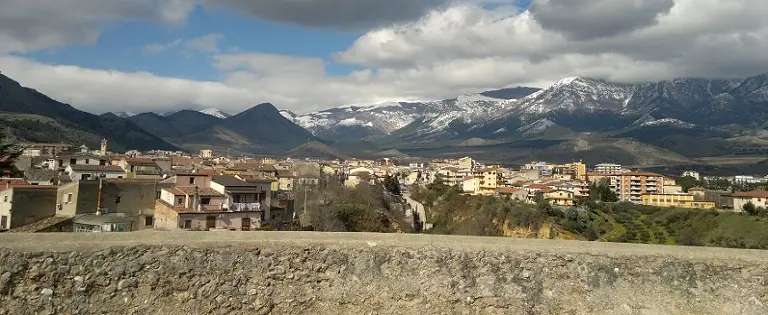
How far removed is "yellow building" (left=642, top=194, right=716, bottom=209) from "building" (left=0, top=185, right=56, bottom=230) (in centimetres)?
7478

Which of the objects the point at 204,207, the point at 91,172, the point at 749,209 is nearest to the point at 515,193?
the point at 749,209

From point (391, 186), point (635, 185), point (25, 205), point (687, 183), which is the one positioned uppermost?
point (687, 183)

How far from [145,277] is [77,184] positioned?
21.4 meters

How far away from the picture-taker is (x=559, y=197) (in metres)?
74.3

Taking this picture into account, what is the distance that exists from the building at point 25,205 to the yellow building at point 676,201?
74781mm

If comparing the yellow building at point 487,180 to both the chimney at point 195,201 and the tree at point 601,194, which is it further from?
the chimney at point 195,201

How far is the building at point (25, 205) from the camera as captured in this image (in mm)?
23359

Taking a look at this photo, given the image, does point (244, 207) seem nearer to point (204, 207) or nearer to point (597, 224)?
point (204, 207)

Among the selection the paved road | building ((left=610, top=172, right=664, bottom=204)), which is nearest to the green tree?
building ((left=610, top=172, right=664, bottom=204))

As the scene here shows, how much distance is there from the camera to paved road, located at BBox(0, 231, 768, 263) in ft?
25.8

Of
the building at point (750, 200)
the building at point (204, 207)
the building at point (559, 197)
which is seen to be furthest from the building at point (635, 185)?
the building at point (204, 207)

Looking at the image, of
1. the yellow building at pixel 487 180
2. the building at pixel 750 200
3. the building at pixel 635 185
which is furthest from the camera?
the building at pixel 635 185

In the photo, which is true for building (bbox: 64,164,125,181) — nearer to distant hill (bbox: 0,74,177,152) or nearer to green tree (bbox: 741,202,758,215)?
distant hill (bbox: 0,74,177,152)

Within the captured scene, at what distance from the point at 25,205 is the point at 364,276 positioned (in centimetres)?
2258
